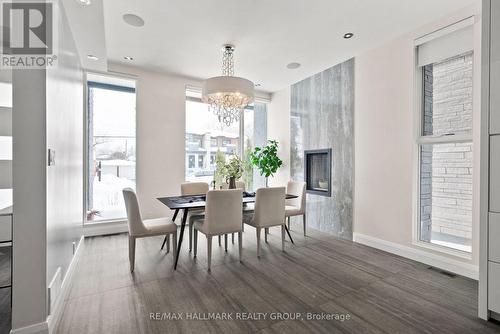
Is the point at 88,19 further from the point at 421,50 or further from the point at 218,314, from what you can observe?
the point at 421,50

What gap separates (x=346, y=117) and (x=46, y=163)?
12.6ft

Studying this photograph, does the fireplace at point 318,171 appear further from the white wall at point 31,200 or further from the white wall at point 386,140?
the white wall at point 31,200

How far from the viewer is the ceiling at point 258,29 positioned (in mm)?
2586

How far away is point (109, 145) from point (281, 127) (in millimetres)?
3450

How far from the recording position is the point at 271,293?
7.38 feet

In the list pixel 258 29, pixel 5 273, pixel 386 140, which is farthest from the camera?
pixel 386 140

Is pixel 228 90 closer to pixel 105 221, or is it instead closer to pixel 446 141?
pixel 446 141

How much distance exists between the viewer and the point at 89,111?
407 centimetres

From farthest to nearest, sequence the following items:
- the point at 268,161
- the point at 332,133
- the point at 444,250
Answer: the point at 268,161, the point at 332,133, the point at 444,250

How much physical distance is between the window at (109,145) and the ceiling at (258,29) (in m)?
0.60

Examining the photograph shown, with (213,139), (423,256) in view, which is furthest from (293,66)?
(423,256)

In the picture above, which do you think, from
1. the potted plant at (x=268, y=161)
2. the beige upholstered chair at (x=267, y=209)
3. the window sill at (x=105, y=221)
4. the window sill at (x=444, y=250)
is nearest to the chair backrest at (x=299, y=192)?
the beige upholstered chair at (x=267, y=209)

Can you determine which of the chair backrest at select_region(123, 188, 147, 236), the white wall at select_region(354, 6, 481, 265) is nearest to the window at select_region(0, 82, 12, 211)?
the chair backrest at select_region(123, 188, 147, 236)

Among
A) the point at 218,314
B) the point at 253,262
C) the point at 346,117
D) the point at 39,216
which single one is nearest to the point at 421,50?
the point at 346,117
